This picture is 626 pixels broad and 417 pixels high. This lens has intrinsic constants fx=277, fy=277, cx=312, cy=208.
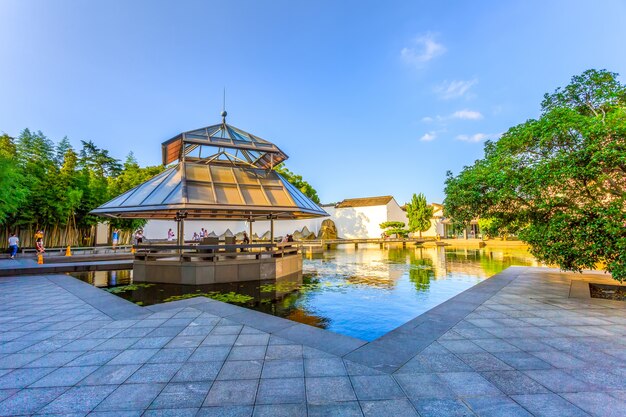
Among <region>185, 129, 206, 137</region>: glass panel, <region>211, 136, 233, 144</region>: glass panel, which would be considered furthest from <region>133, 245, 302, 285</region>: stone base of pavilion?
<region>185, 129, 206, 137</region>: glass panel

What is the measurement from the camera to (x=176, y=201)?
878 centimetres

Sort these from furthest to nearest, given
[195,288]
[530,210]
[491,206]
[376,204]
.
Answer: [376,204]
[195,288]
[491,206]
[530,210]

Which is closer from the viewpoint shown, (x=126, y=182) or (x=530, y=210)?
(x=530, y=210)

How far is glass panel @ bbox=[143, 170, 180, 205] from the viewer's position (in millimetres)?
9094

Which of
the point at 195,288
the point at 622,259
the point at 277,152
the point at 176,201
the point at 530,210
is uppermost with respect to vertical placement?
the point at 277,152

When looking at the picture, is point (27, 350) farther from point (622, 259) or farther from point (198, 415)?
point (622, 259)

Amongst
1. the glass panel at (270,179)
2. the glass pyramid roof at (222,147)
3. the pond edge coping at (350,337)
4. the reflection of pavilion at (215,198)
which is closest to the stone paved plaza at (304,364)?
the pond edge coping at (350,337)

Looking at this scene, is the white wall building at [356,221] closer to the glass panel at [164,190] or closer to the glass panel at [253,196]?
the glass panel at [164,190]

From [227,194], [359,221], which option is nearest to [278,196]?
[227,194]

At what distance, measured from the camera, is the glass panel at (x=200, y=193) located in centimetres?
902

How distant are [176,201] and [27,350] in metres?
5.53

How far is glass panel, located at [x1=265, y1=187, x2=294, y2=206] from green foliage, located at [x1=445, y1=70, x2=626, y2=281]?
559 centimetres

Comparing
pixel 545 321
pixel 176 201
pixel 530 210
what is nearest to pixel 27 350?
pixel 176 201

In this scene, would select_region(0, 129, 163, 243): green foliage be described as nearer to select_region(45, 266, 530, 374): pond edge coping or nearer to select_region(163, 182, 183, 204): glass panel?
select_region(163, 182, 183, 204): glass panel
